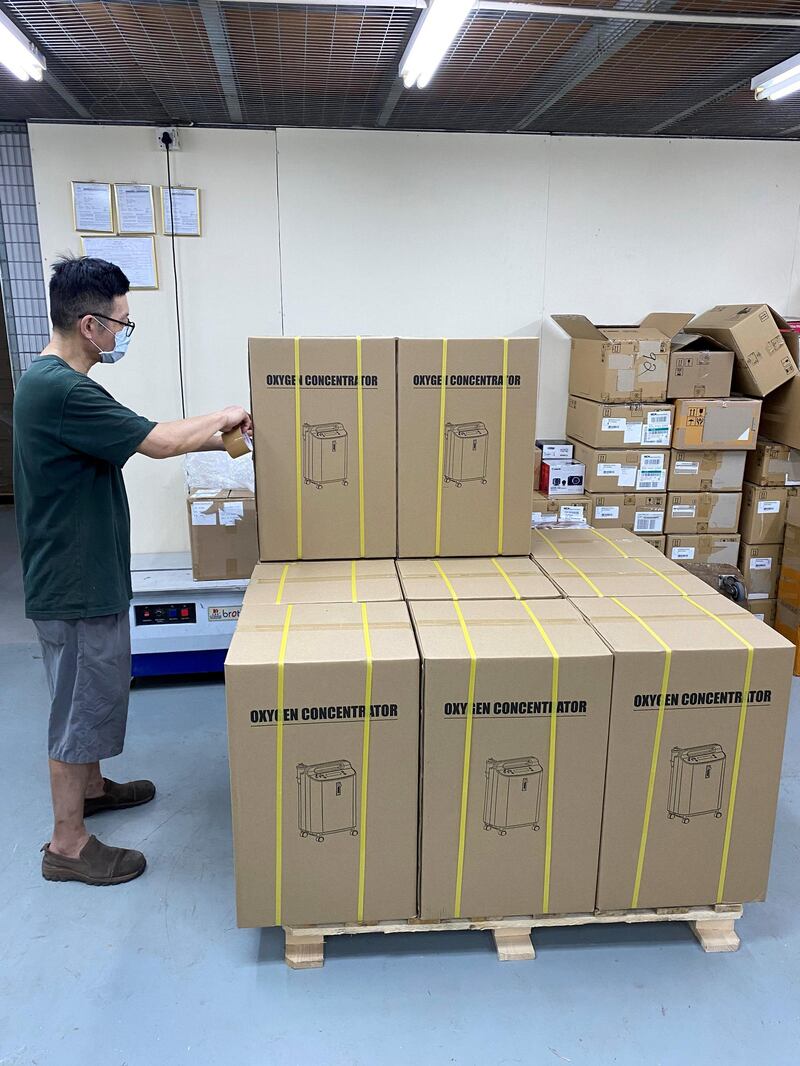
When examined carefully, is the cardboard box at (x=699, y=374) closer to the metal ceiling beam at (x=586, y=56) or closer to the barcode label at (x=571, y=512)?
the barcode label at (x=571, y=512)

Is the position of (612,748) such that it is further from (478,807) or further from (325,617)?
(325,617)

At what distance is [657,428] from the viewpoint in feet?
11.5

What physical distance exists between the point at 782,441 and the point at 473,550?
2104mm

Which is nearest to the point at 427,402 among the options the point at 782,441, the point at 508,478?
the point at 508,478

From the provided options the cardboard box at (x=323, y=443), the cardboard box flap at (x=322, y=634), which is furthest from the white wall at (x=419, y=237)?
the cardboard box flap at (x=322, y=634)

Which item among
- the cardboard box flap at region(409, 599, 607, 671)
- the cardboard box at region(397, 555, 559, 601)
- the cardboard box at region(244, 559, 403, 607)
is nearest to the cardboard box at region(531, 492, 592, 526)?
the cardboard box at region(397, 555, 559, 601)

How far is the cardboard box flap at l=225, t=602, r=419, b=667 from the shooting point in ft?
5.51

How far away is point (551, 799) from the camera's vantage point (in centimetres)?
179

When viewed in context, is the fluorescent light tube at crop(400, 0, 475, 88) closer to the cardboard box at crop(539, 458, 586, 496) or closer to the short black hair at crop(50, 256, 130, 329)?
the short black hair at crop(50, 256, 130, 329)

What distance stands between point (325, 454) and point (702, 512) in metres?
2.23

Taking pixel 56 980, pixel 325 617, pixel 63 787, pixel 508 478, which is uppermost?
pixel 508 478

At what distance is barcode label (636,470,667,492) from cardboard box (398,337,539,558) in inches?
57.7

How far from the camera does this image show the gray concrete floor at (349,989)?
165cm

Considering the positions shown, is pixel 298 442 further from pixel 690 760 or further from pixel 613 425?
pixel 613 425
